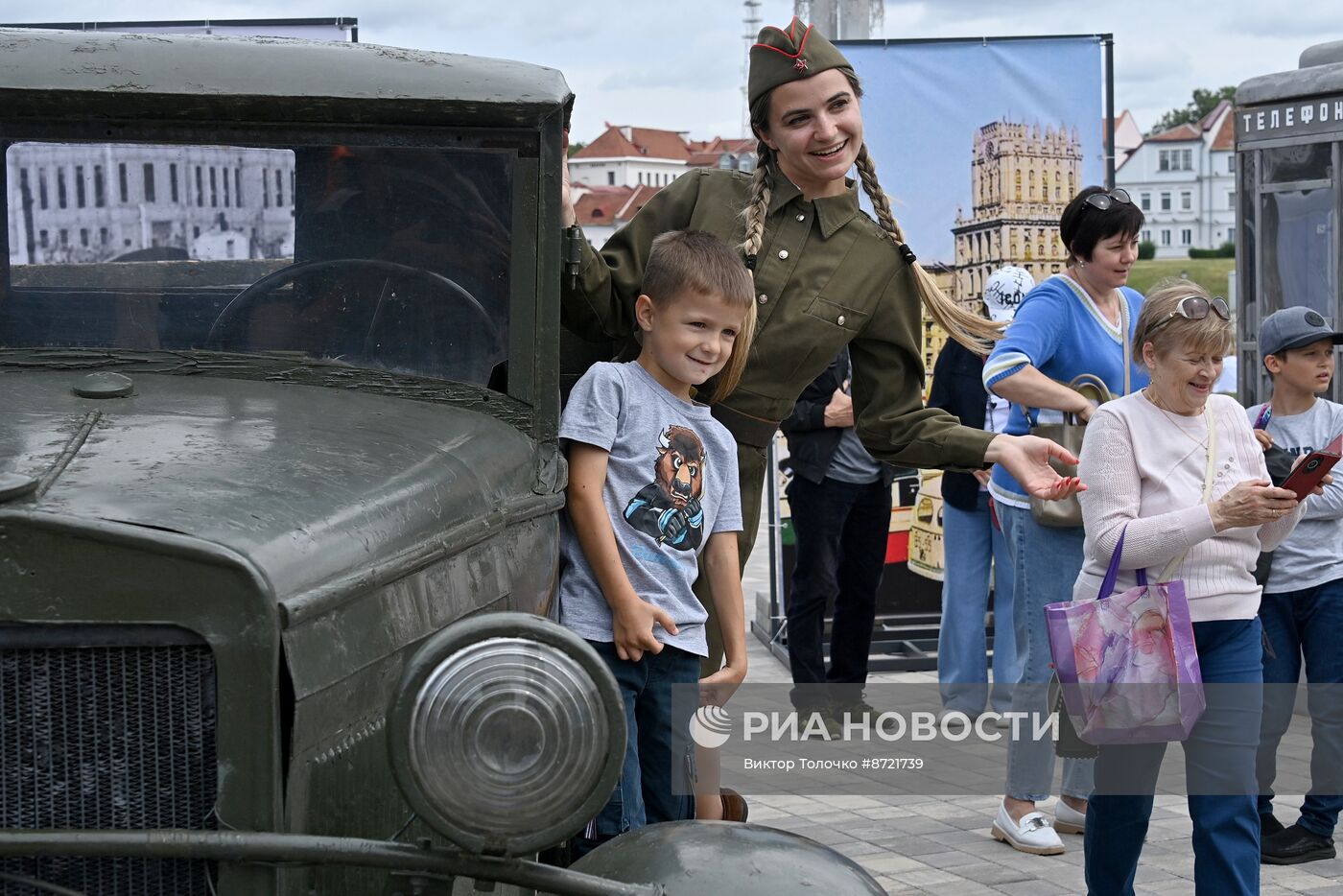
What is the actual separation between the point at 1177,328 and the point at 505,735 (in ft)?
8.71

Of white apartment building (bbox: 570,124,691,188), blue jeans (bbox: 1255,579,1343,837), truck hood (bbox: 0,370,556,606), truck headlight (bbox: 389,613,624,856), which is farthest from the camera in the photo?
white apartment building (bbox: 570,124,691,188)

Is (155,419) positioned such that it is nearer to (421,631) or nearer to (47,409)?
(47,409)

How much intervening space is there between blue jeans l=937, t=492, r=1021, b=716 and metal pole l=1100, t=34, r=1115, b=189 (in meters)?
2.24

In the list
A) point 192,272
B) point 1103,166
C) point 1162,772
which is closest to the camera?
point 192,272

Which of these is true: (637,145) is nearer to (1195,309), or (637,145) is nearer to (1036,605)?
(1036,605)

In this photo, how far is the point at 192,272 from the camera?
3.42 m

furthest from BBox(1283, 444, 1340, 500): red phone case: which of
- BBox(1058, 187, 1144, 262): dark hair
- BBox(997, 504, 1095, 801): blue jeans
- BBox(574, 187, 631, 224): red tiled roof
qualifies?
BBox(574, 187, 631, 224): red tiled roof

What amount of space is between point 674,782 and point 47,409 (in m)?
1.66

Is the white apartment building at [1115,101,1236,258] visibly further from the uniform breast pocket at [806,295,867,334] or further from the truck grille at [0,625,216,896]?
the truck grille at [0,625,216,896]

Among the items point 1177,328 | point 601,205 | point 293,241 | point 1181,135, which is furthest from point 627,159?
point 293,241

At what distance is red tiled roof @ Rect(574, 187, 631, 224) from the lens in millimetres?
92500

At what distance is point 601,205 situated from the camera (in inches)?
3777

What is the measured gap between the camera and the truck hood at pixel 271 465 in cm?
237

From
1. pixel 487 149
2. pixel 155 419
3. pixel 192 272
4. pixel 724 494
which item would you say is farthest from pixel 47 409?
pixel 724 494
